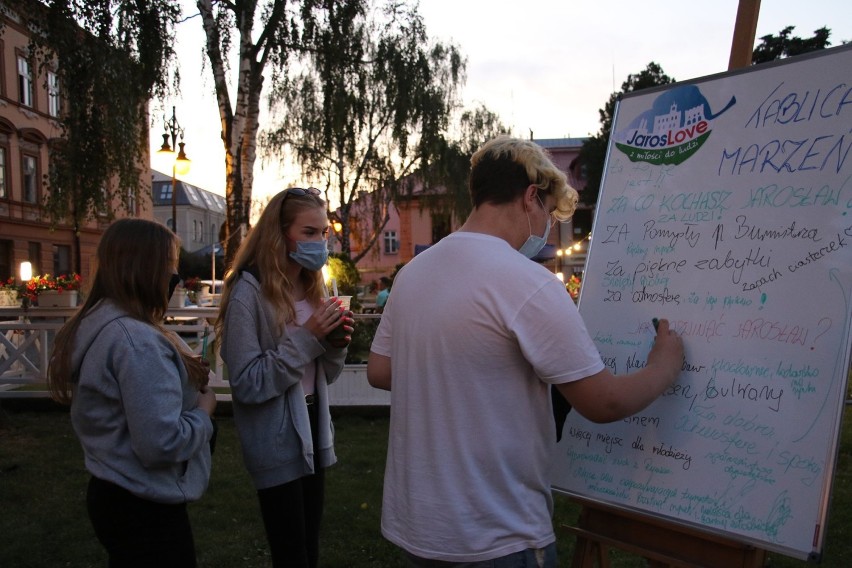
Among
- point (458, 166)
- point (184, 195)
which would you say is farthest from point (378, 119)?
point (184, 195)

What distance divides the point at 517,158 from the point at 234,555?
3.32 meters

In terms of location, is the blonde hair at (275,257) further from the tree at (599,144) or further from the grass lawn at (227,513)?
the tree at (599,144)

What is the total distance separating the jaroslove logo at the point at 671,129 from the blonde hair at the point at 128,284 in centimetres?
Result: 175

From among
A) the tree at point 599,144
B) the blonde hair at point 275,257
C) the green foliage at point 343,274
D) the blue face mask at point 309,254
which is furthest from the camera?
the tree at point 599,144

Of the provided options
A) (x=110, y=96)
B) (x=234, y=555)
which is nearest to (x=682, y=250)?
(x=234, y=555)

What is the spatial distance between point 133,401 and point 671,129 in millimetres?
2032

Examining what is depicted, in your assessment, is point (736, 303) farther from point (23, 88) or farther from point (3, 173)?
point (23, 88)

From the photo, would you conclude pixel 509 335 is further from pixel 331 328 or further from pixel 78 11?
pixel 78 11

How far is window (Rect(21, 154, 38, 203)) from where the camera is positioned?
30.3 metres

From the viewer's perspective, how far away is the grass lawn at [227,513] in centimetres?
423

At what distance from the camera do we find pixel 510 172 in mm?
1923

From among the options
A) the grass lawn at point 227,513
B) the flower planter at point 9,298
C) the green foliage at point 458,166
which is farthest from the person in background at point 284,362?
the green foliage at point 458,166

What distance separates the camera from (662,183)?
266 centimetres

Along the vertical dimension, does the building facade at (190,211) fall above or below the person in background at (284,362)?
above
